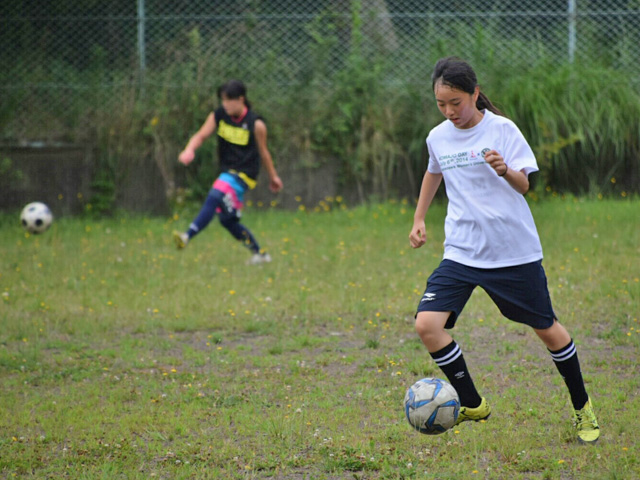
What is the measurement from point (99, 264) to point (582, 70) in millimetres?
6906

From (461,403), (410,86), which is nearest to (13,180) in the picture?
(410,86)

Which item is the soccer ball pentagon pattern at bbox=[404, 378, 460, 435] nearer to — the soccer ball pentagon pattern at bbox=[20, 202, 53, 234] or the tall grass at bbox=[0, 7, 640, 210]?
the soccer ball pentagon pattern at bbox=[20, 202, 53, 234]

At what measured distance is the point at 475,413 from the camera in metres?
3.95

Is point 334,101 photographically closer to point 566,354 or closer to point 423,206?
point 423,206

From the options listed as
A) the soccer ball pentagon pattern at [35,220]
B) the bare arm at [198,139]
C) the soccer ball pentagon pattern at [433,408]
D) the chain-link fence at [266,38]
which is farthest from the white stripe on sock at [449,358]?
the chain-link fence at [266,38]

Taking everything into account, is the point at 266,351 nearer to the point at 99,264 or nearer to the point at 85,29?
the point at 99,264

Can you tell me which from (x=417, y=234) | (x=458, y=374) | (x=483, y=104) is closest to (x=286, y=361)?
(x=417, y=234)

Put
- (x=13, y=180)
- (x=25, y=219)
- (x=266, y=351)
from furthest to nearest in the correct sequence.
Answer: (x=13, y=180), (x=25, y=219), (x=266, y=351)

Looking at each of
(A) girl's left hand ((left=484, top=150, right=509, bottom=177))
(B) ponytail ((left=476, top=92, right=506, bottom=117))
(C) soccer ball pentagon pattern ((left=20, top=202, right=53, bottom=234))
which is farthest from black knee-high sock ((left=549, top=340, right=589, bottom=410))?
(C) soccer ball pentagon pattern ((left=20, top=202, right=53, bottom=234))

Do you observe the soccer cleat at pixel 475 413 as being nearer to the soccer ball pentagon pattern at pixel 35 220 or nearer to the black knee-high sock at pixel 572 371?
the black knee-high sock at pixel 572 371

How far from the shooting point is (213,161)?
1152 centimetres

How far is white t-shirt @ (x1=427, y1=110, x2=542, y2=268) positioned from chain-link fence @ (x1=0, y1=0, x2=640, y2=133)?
26.6 feet

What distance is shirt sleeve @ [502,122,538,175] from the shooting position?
3.72 meters

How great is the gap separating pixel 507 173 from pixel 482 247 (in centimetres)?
39
